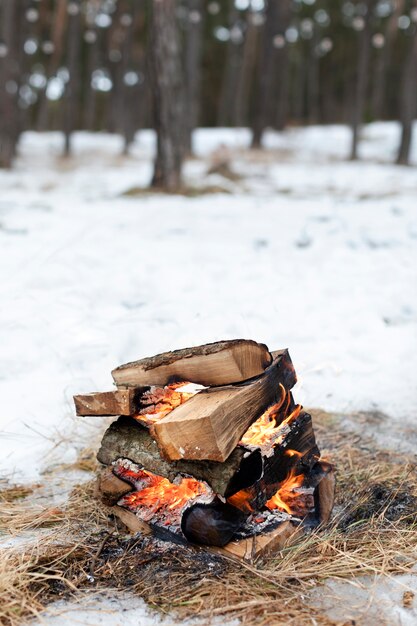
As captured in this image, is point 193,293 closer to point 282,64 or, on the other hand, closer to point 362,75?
point 362,75

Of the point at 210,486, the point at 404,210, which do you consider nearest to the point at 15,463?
the point at 210,486

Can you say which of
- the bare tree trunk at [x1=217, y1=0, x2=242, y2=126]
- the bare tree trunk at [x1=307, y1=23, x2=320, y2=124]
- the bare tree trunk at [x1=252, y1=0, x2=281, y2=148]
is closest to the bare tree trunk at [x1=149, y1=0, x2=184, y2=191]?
the bare tree trunk at [x1=252, y1=0, x2=281, y2=148]

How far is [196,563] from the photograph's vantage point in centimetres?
203

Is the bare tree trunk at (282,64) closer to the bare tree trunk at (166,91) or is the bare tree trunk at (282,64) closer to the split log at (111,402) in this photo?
the bare tree trunk at (166,91)

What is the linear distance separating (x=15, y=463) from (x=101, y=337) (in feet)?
4.14

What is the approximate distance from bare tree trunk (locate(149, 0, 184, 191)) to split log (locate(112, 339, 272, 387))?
6486mm

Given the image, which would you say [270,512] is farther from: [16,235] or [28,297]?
[16,235]

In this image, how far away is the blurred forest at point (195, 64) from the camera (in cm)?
851

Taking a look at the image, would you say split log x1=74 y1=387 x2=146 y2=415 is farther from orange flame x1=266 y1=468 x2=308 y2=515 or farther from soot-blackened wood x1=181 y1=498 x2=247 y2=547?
orange flame x1=266 y1=468 x2=308 y2=515

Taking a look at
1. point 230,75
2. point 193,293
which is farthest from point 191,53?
point 193,293

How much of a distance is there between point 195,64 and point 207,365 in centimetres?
1545

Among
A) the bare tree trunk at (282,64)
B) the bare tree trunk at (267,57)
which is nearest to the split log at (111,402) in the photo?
the bare tree trunk at (267,57)

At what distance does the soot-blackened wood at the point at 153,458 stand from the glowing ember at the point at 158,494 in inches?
1.8

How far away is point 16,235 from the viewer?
18.3 feet
